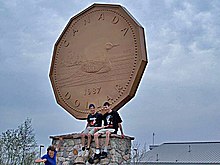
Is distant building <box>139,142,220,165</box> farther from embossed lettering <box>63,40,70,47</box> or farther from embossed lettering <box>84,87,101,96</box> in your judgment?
embossed lettering <box>84,87,101,96</box>

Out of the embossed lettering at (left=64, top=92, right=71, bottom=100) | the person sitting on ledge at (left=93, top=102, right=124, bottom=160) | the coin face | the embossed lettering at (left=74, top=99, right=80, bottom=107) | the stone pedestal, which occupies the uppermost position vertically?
the coin face

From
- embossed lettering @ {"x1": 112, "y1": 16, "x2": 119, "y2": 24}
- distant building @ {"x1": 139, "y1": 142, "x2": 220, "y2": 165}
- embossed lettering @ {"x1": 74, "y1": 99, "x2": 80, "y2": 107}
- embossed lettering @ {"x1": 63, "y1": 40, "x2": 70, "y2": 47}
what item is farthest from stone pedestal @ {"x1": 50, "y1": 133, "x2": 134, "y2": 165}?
distant building @ {"x1": 139, "y1": 142, "x2": 220, "y2": 165}

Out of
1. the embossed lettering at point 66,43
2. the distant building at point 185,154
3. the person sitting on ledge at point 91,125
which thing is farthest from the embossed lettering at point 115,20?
the distant building at point 185,154

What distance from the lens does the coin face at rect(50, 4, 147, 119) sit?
990 centimetres

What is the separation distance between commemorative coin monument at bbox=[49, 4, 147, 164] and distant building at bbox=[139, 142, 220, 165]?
1363 cm

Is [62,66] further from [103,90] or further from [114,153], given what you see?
[114,153]

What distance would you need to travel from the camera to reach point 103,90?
33.5 ft

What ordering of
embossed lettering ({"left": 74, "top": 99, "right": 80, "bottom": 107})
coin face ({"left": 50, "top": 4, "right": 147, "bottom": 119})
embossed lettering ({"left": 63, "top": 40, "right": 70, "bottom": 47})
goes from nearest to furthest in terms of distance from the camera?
coin face ({"left": 50, "top": 4, "right": 147, "bottom": 119}) → embossed lettering ({"left": 74, "top": 99, "right": 80, "bottom": 107}) → embossed lettering ({"left": 63, "top": 40, "right": 70, "bottom": 47})

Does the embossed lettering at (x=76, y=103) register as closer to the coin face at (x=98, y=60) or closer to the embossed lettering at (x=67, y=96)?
the coin face at (x=98, y=60)

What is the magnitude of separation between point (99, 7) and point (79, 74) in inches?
63.8

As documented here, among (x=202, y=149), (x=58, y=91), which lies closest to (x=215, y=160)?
(x=202, y=149)

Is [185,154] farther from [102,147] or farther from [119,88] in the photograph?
[102,147]

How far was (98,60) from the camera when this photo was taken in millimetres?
10391

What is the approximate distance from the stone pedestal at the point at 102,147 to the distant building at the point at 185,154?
1420cm
